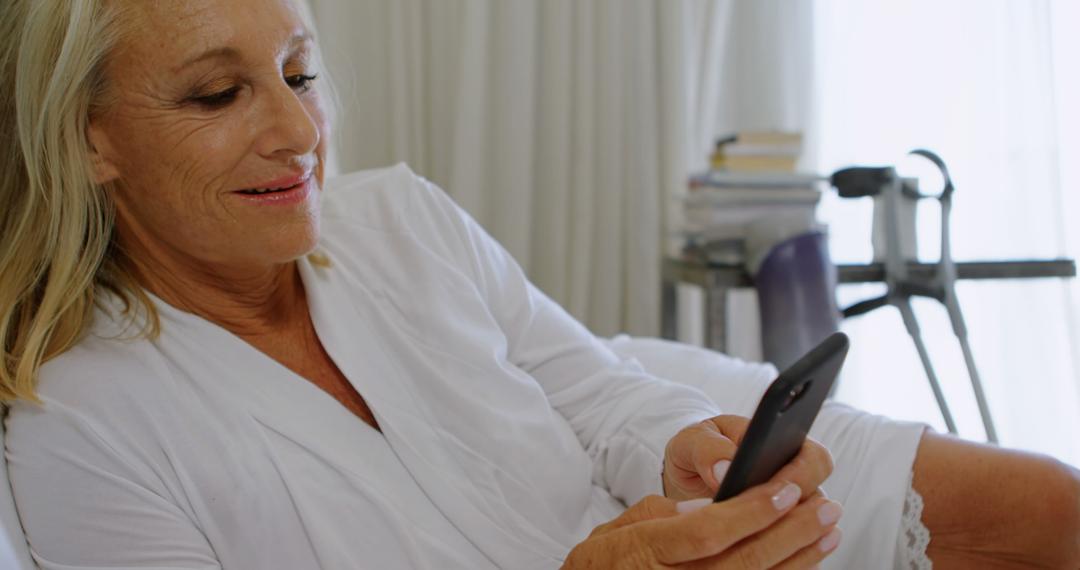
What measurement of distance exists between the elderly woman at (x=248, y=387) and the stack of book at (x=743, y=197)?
104cm

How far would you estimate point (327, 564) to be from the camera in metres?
0.94

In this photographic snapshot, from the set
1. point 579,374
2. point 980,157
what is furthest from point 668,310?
point 579,374

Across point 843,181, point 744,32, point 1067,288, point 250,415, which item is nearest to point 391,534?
point 250,415

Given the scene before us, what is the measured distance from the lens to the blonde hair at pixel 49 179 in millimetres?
955

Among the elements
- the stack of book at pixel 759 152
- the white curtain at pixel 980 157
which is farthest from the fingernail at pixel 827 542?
the white curtain at pixel 980 157

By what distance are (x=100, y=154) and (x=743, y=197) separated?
1.48 m

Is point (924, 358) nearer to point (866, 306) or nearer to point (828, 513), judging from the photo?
point (866, 306)

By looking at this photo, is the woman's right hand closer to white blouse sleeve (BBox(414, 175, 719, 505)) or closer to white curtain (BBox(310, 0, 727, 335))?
white blouse sleeve (BBox(414, 175, 719, 505))

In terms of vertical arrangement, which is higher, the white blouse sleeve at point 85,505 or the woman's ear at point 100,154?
the woman's ear at point 100,154

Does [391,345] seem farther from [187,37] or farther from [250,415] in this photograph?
[187,37]

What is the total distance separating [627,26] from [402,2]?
0.59m

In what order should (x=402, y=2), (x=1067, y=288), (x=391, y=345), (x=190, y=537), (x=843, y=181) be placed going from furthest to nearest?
(x=1067, y=288) < (x=402, y=2) < (x=843, y=181) < (x=391, y=345) < (x=190, y=537)

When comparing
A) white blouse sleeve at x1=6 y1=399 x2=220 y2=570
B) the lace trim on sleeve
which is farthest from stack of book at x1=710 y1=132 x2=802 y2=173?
white blouse sleeve at x1=6 y1=399 x2=220 y2=570

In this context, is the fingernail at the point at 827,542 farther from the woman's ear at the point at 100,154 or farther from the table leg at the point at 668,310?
the table leg at the point at 668,310
